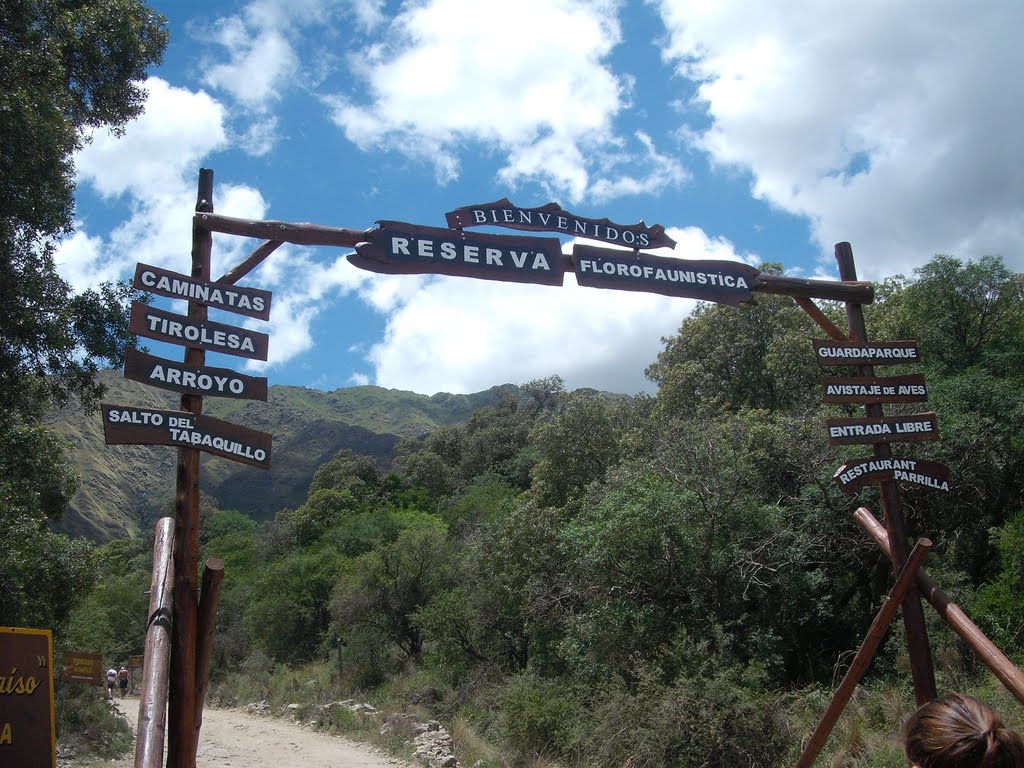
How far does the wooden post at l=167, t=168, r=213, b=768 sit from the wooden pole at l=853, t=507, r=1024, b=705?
17.4ft

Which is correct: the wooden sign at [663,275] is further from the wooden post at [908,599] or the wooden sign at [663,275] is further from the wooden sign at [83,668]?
the wooden sign at [83,668]

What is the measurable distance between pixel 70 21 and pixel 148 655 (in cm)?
868

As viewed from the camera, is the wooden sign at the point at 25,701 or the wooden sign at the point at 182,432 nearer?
the wooden sign at the point at 25,701

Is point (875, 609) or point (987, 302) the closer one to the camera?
point (875, 609)

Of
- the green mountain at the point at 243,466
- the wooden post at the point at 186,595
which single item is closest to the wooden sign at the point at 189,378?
the wooden post at the point at 186,595

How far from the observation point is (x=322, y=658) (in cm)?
3225

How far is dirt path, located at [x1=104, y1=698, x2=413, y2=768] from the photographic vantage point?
17484mm

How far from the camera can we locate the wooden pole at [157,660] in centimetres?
437

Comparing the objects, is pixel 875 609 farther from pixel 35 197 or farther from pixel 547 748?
pixel 35 197

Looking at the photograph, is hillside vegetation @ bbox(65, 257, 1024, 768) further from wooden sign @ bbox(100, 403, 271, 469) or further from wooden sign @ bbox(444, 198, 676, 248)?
wooden sign @ bbox(100, 403, 271, 469)

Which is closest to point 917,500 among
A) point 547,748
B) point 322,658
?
point 547,748

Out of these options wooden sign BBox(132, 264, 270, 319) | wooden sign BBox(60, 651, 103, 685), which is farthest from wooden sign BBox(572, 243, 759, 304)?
wooden sign BBox(60, 651, 103, 685)

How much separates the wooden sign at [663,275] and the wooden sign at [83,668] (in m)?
14.1

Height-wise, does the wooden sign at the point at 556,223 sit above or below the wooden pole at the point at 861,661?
above
